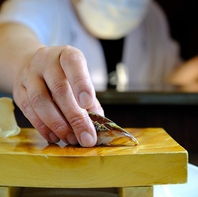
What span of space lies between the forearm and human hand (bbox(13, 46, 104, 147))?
0.19 meters

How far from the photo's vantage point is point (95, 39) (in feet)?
7.63

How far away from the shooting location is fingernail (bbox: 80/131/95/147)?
69cm

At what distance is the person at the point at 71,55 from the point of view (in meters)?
0.71

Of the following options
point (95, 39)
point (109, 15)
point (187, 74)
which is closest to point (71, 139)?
point (109, 15)

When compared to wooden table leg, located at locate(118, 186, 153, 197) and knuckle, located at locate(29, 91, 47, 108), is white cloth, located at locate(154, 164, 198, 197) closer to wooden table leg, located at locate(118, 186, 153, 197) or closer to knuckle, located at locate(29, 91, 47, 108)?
wooden table leg, located at locate(118, 186, 153, 197)

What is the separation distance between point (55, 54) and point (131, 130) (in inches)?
9.8

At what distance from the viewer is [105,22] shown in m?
2.18

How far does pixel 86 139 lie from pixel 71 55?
143 millimetres

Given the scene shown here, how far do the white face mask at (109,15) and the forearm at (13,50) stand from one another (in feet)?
2.37

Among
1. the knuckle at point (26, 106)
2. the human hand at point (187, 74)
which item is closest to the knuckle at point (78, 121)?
the knuckle at point (26, 106)

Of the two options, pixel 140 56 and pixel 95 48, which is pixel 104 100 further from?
pixel 140 56

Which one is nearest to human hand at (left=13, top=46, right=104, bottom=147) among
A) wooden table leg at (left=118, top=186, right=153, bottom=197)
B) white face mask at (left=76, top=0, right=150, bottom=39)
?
wooden table leg at (left=118, top=186, right=153, bottom=197)

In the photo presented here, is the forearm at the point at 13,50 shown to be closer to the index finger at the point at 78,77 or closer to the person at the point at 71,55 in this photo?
the person at the point at 71,55

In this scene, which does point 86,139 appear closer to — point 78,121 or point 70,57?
point 78,121
